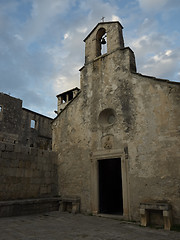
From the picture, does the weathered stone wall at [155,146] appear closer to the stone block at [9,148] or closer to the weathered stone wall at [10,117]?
the stone block at [9,148]

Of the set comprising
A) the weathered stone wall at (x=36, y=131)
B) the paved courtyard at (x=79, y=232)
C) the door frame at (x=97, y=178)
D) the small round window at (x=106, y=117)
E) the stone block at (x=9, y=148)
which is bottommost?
the paved courtyard at (x=79, y=232)

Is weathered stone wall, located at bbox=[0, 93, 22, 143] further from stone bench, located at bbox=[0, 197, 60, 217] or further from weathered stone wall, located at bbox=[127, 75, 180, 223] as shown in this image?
weathered stone wall, located at bbox=[127, 75, 180, 223]

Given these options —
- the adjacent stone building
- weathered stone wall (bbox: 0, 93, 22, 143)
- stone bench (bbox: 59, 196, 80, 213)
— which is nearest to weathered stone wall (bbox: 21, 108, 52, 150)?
the adjacent stone building

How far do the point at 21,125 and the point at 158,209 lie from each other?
60.1ft

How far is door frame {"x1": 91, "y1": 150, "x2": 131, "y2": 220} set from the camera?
6645 millimetres

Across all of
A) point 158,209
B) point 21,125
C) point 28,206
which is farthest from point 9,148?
point 21,125

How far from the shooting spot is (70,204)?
8.20 m

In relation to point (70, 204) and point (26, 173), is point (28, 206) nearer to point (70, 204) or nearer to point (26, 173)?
point (26, 173)

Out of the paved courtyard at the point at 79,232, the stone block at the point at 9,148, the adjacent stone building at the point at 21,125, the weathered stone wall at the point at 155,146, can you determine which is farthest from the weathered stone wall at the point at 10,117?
the weathered stone wall at the point at 155,146

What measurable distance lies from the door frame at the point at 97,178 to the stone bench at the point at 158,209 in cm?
82

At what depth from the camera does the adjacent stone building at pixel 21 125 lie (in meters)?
18.1

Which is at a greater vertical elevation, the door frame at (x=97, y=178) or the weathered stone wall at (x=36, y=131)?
the weathered stone wall at (x=36, y=131)

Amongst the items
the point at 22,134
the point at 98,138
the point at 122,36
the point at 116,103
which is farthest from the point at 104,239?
the point at 22,134

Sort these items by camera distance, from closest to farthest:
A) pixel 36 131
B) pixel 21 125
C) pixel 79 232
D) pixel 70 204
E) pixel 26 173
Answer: pixel 79 232 → pixel 26 173 → pixel 70 204 → pixel 21 125 → pixel 36 131
